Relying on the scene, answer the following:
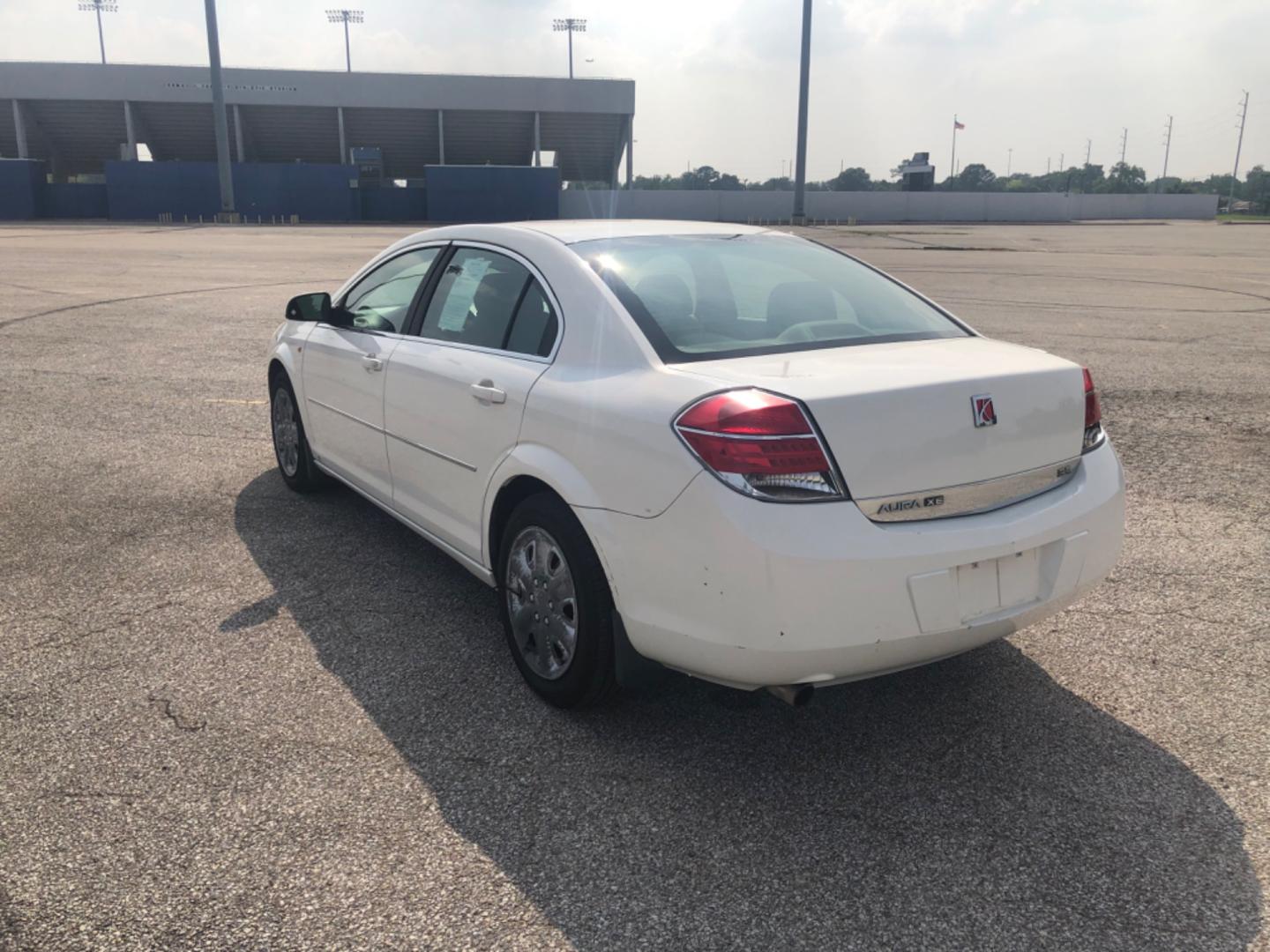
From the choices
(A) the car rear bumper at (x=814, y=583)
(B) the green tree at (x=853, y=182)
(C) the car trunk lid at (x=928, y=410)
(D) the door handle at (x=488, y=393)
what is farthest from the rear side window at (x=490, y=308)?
(B) the green tree at (x=853, y=182)

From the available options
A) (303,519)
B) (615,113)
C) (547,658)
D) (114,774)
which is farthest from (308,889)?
(615,113)

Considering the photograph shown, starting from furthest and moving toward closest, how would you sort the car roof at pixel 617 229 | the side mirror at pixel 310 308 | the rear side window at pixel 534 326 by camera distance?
the side mirror at pixel 310 308 < the car roof at pixel 617 229 < the rear side window at pixel 534 326

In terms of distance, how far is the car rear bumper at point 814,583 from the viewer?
259 cm

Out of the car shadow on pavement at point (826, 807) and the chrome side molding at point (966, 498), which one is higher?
the chrome side molding at point (966, 498)

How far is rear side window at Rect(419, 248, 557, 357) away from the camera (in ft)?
11.6

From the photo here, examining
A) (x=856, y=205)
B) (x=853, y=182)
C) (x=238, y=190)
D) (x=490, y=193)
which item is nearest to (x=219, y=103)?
(x=238, y=190)

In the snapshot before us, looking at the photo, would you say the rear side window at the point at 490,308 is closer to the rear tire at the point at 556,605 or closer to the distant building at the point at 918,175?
the rear tire at the point at 556,605

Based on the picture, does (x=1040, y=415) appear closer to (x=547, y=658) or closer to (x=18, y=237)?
(x=547, y=658)

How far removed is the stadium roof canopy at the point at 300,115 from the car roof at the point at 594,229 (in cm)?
6971

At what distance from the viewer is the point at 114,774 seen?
2934 millimetres

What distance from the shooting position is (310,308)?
4969 millimetres

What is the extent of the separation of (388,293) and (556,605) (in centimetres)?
217

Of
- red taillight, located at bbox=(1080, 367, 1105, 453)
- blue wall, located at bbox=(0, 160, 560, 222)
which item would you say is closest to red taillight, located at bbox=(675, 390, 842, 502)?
red taillight, located at bbox=(1080, 367, 1105, 453)

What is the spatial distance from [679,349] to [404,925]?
1.74 m
